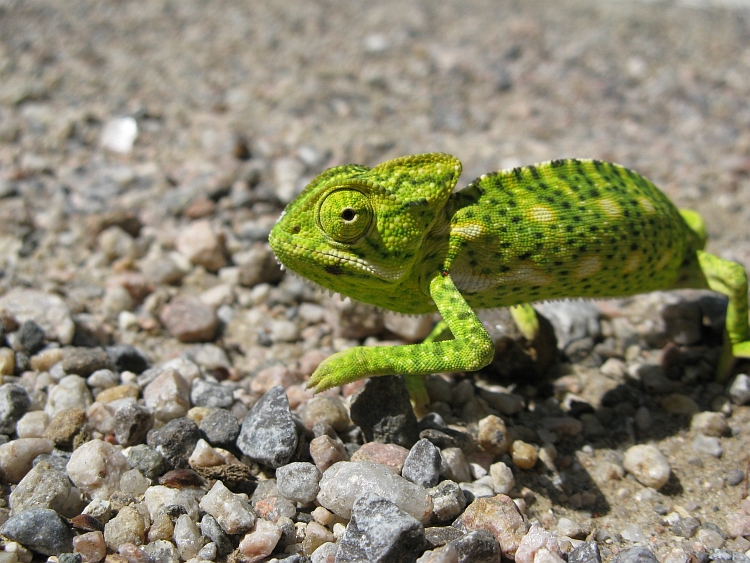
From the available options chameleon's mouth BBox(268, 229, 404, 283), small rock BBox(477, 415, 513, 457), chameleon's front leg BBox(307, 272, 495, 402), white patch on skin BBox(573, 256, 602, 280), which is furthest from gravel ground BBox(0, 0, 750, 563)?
white patch on skin BBox(573, 256, 602, 280)

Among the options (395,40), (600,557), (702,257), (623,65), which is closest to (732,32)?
(623,65)

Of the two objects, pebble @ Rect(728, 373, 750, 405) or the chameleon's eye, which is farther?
pebble @ Rect(728, 373, 750, 405)

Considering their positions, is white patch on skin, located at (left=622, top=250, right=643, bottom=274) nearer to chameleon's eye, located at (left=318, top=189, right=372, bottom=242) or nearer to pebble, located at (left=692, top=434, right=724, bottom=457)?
pebble, located at (left=692, top=434, right=724, bottom=457)

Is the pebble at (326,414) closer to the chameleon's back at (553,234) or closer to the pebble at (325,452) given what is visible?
the pebble at (325,452)

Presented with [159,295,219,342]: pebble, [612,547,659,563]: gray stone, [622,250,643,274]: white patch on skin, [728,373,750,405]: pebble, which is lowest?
[728,373,750,405]: pebble

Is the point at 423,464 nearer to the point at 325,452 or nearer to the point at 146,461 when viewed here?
the point at 325,452

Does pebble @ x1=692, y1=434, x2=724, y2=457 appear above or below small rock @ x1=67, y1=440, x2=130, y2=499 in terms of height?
below

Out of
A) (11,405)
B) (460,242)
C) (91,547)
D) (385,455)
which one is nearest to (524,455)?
(385,455)
